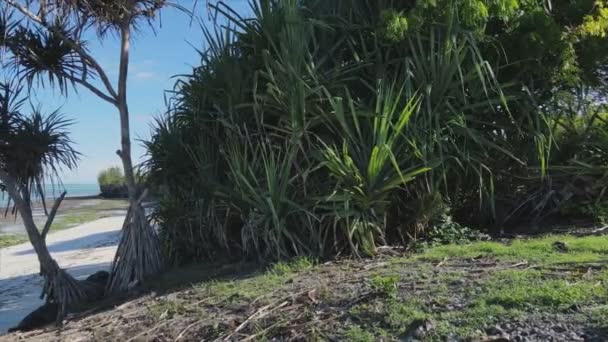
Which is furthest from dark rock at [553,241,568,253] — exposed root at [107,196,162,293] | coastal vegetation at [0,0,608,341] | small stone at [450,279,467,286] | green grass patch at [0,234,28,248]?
green grass patch at [0,234,28,248]

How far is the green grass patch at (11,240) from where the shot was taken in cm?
1994

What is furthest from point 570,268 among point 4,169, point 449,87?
point 4,169

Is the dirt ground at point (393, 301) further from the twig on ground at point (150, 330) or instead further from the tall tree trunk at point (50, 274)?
the tall tree trunk at point (50, 274)

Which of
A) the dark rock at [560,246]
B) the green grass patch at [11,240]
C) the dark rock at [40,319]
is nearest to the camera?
the dark rock at [560,246]

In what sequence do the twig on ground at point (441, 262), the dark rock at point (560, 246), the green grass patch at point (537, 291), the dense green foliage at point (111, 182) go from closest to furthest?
the green grass patch at point (537, 291) < the twig on ground at point (441, 262) < the dark rock at point (560, 246) < the dense green foliage at point (111, 182)

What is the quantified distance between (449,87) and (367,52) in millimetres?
1138

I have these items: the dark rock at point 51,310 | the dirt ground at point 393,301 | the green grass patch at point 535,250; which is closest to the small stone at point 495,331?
the dirt ground at point 393,301

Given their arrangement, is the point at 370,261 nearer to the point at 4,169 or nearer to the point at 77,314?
the point at 77,314

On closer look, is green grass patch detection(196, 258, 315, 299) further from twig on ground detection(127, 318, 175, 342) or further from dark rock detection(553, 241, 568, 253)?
dark rock detection(553, 241, 568, 253)

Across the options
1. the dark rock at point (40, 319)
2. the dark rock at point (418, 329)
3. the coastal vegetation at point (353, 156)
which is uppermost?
the coastal vegetation at point (353, 156)

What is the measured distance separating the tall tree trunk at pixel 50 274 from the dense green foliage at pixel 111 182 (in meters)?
38.2

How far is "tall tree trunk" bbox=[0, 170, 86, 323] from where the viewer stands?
333 inches

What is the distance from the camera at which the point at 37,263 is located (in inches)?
588

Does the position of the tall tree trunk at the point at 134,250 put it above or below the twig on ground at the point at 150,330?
above
